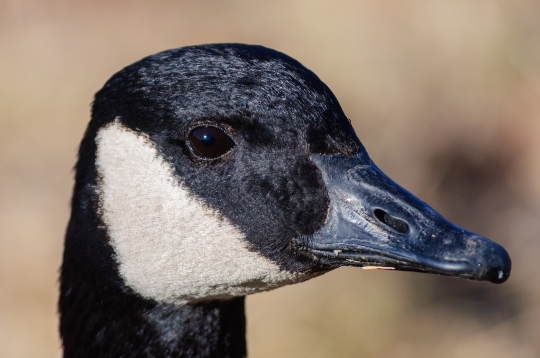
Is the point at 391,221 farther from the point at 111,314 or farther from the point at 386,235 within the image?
the point at 111,314

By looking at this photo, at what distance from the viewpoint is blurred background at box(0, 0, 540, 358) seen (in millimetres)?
5465

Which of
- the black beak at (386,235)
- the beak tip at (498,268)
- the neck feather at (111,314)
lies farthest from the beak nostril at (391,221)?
the neck feather at (111,314)

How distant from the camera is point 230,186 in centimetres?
229

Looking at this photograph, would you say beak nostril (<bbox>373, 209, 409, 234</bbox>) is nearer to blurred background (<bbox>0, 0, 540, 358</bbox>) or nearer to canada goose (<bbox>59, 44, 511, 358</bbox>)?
canada goose (<bbox>59, 44, 511, 358</bbox>)

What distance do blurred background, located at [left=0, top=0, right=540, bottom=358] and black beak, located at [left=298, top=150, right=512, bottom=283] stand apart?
3.10 m

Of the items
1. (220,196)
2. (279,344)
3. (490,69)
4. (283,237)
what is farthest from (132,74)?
(490,69)

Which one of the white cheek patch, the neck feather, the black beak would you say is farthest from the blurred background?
the black beak

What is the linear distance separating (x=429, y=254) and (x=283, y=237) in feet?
1.69

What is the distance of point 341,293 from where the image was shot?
5.39 metres

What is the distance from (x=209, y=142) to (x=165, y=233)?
0.37m

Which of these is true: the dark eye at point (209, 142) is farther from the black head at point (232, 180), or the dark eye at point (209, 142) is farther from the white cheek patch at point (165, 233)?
the white cheek patch at point (165, 233)

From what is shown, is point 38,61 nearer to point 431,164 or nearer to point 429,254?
point 431,164

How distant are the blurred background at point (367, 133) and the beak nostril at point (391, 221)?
10.4ft

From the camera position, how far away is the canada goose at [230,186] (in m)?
2.20
